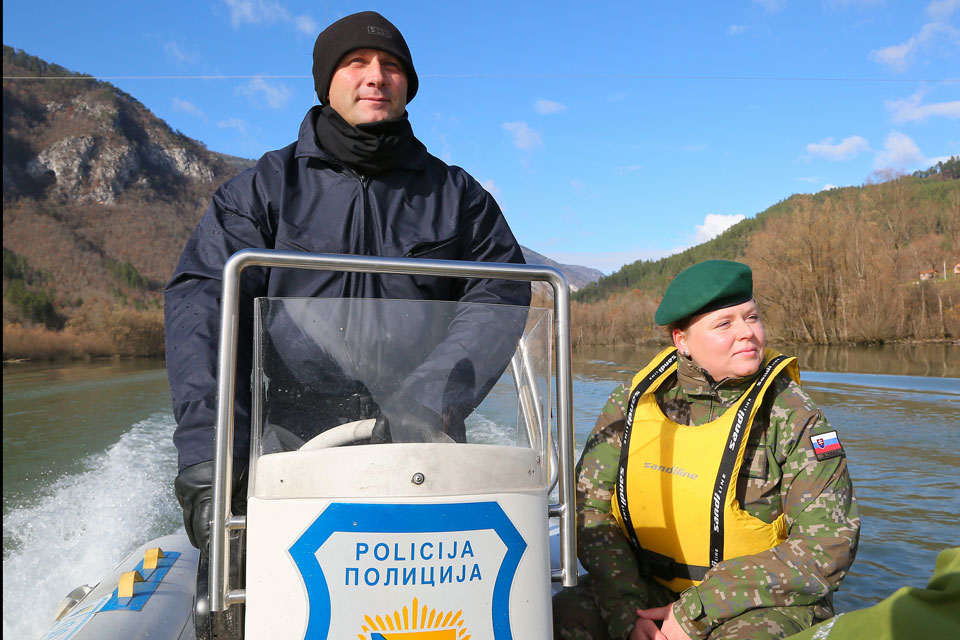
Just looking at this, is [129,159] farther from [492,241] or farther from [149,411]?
[492,241]

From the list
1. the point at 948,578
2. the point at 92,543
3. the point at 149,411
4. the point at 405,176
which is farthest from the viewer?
the point at 149,411

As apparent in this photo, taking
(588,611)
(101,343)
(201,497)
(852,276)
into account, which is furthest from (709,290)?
(101,343)

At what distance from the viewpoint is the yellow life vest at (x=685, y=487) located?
6.88ft

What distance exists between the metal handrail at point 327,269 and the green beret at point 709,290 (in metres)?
0.84

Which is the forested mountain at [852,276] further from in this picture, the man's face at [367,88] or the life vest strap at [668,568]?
the man's face at [367,88]

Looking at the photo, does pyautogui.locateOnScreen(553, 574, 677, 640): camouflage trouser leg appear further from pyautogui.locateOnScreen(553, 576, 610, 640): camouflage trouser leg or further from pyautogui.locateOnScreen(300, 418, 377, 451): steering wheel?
pyautogui.locateOnScreen(300, 418, 377, 451): steering wheel

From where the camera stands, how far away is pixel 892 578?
165 inches

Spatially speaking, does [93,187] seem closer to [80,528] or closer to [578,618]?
[80,528]

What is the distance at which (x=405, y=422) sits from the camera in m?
1.38

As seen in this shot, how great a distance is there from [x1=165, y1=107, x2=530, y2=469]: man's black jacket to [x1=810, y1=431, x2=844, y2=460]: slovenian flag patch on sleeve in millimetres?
917

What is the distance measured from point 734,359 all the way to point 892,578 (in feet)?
9.55

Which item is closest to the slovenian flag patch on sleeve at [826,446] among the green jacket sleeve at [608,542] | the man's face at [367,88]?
the green jacket sleeve at [608,542]

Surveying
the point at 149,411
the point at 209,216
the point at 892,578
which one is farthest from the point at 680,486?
the point at 149,411

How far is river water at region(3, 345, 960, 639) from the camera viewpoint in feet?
14.5
